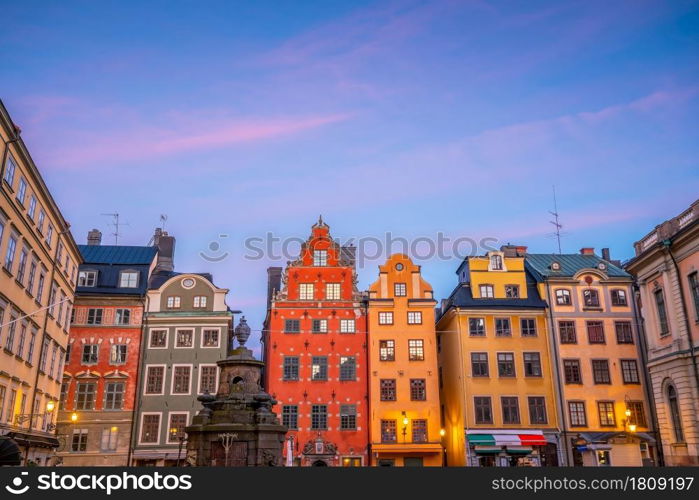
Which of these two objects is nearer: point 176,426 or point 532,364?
point 176,426

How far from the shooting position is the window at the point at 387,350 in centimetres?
4509

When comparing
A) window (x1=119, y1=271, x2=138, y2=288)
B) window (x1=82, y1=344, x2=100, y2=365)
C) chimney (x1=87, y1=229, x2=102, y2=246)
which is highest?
chimney (x1=87, y1=229, x2=102, y2=246)

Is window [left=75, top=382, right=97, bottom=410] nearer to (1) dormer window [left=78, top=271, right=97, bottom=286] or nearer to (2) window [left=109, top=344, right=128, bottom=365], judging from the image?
(2) window [left=109, top=344, right=128, bottom=365]

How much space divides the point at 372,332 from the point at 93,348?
19993mm

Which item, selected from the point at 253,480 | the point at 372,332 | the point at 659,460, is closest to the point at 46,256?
the point at 372,332

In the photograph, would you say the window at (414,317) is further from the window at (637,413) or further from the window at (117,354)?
the window at (117,354)

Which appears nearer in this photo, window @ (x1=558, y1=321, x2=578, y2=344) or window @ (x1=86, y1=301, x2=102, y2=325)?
window @ (x1=558, y1=321, x2=578, y2=344)

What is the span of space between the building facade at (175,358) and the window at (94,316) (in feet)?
11.1

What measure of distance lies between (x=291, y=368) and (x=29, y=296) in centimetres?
1893

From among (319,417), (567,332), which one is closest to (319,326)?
(319,417)

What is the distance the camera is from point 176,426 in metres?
43.4

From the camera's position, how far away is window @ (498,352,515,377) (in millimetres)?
44531

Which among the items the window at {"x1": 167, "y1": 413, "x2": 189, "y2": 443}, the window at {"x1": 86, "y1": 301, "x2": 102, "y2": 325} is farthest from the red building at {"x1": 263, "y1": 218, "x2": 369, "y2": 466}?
the window at {"x1": 86, "y1": 301, "x2": 102, "y2": 325}

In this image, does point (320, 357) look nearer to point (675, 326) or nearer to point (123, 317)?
point (123, 317)
